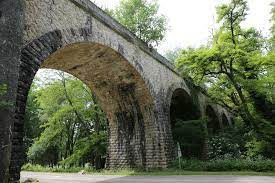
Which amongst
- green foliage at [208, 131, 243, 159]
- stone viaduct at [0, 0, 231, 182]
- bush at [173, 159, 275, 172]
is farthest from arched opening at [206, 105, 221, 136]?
bush at [173, 159, 275, 172]

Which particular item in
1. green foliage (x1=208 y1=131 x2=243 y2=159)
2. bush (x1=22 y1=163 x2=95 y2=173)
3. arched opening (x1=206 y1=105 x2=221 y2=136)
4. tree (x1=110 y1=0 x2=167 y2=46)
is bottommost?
bush (x1=22 y1=163 x2=95 y2=173)

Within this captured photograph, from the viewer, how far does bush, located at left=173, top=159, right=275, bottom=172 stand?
A: 12.5m

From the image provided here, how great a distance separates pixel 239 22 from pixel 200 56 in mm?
4250

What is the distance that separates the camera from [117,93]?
1457 centimetres

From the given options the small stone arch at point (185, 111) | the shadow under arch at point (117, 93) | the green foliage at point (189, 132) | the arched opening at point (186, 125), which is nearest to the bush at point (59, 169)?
the shadow under arch at point (117, 93)

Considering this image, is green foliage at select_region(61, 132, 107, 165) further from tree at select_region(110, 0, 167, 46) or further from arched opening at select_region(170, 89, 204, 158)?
tree at select_region(110, 0, 167, 46)

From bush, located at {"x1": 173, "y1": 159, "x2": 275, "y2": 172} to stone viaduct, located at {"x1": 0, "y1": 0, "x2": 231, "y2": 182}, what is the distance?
1.01 m

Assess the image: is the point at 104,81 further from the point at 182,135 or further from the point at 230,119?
the point at 230,119

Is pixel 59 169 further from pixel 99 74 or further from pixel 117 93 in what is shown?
pixel 99 74

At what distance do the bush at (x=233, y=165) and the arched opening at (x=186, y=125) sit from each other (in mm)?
2516

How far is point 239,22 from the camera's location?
16734mm

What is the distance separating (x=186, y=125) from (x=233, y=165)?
12.7ft

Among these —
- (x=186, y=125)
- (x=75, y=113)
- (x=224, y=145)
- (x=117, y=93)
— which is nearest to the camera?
(x=117, y=93)

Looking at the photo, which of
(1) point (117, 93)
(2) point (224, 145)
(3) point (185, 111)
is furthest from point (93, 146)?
(2) point (224, 145)
